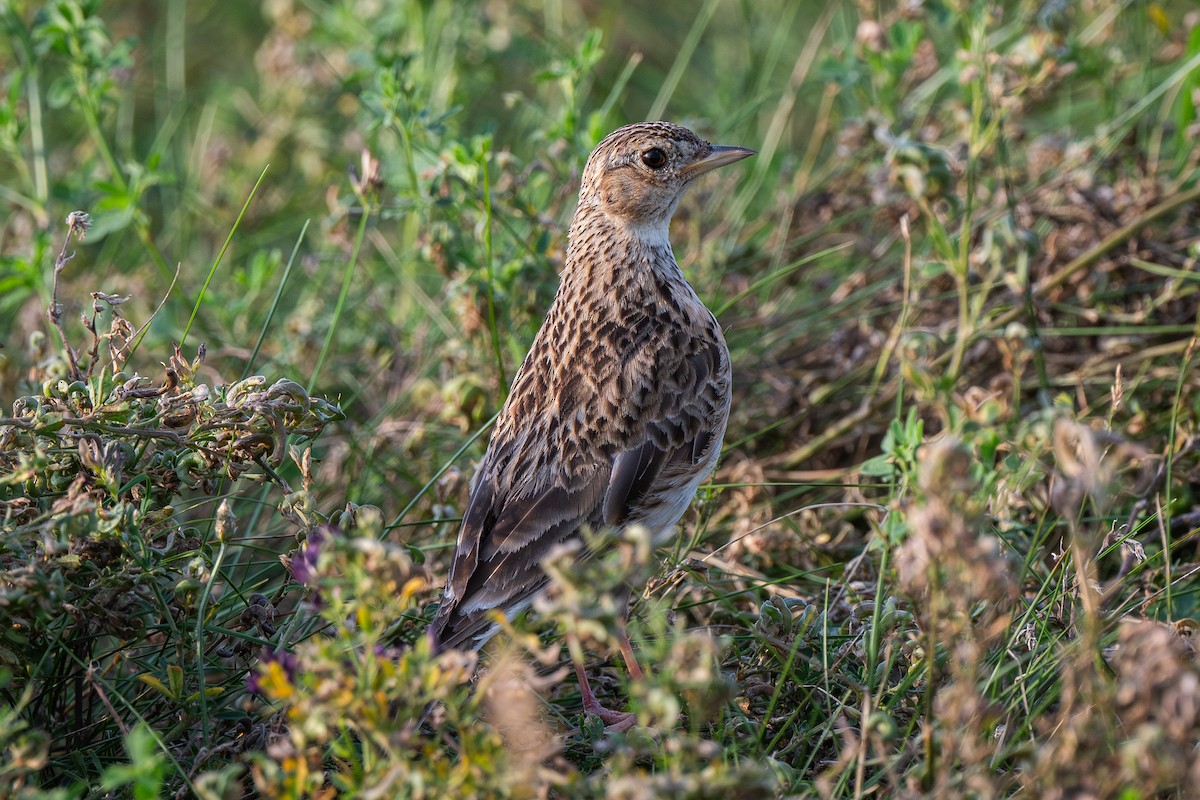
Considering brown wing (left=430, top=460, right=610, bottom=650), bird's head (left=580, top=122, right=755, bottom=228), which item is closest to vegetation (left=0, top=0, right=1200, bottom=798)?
brown wing (left=430, top=460, right=610, bottom=650)

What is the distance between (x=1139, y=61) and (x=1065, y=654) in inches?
148

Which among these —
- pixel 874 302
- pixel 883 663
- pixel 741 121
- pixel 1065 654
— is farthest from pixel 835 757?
pixel 741 121

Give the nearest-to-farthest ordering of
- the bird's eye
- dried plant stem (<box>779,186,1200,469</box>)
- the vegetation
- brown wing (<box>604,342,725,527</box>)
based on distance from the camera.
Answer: the vegetation < brown wing (<box>604,342,725,527</box>) < the bird's eye < dried plant stem (<box>779,186,1200,469</box>)

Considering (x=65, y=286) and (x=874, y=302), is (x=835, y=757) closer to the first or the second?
(x=874, y=302)

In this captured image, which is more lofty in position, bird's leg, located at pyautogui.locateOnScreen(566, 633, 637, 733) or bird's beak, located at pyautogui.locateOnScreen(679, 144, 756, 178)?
bird's beak, located at pyautogui.locateOnScreen(679, 144, 756, 178)

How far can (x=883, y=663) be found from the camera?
350cm

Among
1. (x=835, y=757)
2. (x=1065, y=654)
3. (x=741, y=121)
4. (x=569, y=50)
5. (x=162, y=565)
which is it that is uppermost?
(x=569, y=50)

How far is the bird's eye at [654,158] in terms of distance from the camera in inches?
171

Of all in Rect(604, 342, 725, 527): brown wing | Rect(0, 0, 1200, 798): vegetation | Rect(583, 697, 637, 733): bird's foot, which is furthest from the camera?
Rect(604, 342, 725, 527): brown wing

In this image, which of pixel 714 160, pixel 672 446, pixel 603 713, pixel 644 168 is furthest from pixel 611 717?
pixel 714 160

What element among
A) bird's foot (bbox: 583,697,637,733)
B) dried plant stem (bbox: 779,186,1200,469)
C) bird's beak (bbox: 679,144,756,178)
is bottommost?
bird's foot (bbox: 583,697,637,733)

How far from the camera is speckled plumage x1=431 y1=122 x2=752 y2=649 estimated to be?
370 centimetres

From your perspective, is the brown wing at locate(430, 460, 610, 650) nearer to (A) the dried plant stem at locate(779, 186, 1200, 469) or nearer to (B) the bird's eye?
(B) the bird's eye

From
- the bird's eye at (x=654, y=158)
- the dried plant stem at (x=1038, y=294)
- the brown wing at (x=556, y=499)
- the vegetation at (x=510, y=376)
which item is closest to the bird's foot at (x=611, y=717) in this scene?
the vegetation at (x=510, y=376)
